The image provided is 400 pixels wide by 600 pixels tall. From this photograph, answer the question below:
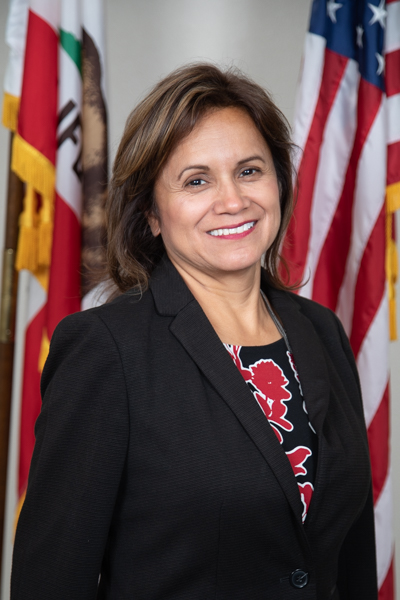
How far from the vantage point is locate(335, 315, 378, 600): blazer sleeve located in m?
1.43

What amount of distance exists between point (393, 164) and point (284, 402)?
1.28 metres

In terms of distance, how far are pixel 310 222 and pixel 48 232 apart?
3.09 ft

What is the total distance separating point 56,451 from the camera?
1.06 m

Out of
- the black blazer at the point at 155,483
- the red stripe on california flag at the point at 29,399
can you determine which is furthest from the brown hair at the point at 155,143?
the red stripe on california flag at the point at 29,399

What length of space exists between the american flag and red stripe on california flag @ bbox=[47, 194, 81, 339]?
2.56 ft

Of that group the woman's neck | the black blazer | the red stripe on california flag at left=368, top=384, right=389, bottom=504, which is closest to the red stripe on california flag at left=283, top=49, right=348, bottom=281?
the red stripe on california flag at left=368, top=384, right=389, bottom=504

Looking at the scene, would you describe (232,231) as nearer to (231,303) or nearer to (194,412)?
(231,303)

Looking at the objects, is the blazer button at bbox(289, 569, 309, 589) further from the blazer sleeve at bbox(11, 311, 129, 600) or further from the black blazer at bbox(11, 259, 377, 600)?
the blazer sleeve at bbox(11, 311, 129, 600)

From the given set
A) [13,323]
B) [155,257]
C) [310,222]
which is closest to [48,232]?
[13,323]

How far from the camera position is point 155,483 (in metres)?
1.08

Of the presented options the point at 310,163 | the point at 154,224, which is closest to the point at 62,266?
the point at 154,224

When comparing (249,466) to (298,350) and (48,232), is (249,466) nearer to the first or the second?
(298,350)

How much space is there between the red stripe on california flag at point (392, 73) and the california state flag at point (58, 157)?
1.02m

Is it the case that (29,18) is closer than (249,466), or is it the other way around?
(249,466)
